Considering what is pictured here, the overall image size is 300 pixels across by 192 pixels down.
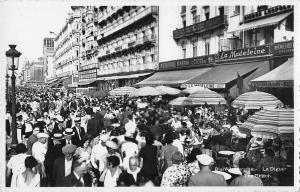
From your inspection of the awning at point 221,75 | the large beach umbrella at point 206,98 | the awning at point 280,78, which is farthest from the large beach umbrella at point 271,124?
the awning at point 221,75

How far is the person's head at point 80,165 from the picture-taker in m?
5.64

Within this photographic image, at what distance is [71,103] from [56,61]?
1.62 meters

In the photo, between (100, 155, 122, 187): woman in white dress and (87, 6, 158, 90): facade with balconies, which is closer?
(100, 155, 122, 187): woman in white dress

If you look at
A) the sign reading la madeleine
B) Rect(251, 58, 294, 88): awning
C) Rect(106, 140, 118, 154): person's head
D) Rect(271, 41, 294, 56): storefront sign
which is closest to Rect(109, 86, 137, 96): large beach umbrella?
the sign reading la madeleine

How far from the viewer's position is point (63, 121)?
9203mm

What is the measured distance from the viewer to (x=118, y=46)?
664 inches

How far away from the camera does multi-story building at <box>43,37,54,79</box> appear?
32.3ft

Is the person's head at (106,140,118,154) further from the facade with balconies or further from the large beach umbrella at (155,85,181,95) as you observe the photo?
the large beach umbrella at (155,85,181,95)

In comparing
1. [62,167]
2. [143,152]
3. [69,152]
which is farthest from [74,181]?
[143,152]

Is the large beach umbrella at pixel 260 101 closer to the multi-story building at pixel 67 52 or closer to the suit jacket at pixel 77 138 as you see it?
the suit jacket at pixel 77 138

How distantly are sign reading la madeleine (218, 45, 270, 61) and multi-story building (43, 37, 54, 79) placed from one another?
647 centimetres

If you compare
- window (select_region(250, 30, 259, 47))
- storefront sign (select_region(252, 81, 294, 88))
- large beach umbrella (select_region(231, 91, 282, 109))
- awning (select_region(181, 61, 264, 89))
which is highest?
window (select_region(250, 30, 259, 47))

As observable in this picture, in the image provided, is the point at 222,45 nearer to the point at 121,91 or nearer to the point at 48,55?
the point at 121,91

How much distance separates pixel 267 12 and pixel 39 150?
8028mm
